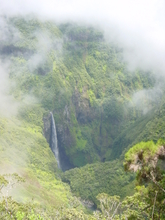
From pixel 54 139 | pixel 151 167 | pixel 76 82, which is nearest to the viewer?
pixel 151 167

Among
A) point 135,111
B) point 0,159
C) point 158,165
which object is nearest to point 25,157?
point 0,159

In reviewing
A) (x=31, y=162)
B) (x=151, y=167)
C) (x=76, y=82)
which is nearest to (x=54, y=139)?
(x=31, y=162)

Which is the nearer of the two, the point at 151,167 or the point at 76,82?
the point at 151,167

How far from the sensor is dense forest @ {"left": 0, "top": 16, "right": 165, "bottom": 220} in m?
34.9

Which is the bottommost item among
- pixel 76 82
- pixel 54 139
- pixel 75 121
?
pixel 54 139

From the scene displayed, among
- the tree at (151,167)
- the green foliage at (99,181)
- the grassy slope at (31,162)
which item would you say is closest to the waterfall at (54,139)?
the grassy slope at (31,162)

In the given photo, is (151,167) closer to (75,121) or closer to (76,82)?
(75,121)

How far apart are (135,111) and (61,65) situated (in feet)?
146

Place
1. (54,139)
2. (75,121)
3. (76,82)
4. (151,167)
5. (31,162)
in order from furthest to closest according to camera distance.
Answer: (76,82) → (75,121) → (54,139) → (31,162) → (151,167)

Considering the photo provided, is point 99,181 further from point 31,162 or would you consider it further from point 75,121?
point 75,121

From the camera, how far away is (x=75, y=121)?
10994cm

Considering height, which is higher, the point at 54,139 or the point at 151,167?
the point at 54,139

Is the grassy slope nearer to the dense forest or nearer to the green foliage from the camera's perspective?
the dense forest

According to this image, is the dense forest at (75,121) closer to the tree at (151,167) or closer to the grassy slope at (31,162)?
the tree at (151,167)
